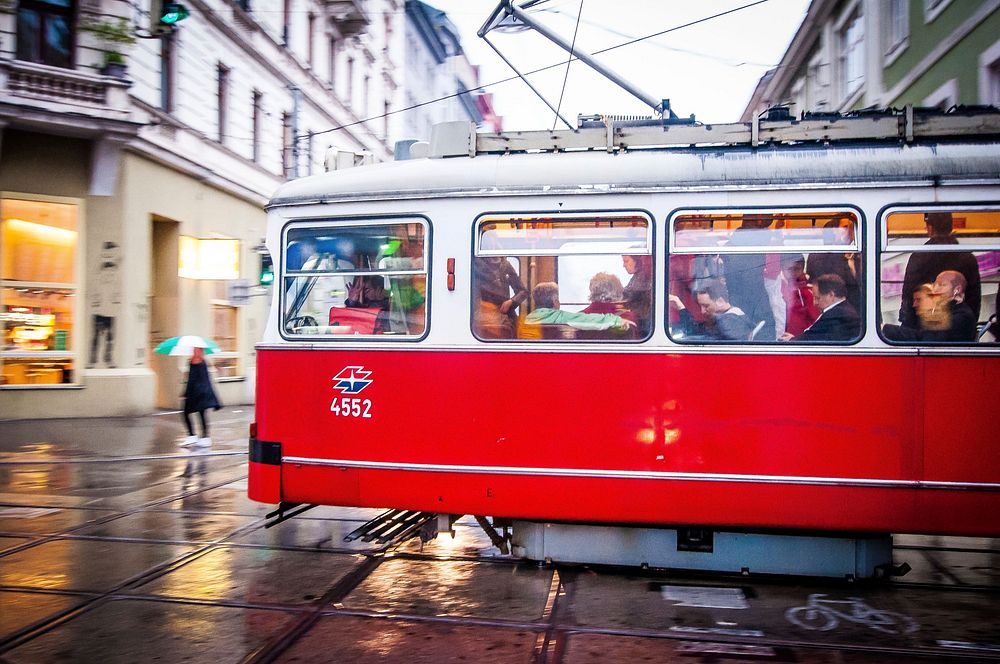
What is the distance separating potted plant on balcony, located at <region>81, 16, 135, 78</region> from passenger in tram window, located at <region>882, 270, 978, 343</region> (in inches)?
578

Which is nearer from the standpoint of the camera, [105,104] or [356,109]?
[105,104]

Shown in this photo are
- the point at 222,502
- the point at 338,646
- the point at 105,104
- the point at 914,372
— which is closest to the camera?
the point at 338,646

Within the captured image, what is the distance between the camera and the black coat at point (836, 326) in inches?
207

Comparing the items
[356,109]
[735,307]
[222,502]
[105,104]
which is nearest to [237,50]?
[105,104]

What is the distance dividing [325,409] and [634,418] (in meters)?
2.23

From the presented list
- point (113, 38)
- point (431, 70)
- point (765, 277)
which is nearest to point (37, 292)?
point (113, 38)

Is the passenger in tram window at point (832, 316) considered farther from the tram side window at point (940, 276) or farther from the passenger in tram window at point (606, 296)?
the passenger in tram window at point (606, 296)

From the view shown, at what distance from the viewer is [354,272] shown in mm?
5957

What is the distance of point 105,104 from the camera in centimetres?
1530

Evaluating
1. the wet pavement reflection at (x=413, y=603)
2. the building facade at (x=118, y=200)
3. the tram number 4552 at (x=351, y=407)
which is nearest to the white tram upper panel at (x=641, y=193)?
the tram number 4552 at (x=351, y=407)

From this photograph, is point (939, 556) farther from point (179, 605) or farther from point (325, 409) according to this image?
point (179, 605)

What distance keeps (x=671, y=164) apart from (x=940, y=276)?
1852 mm

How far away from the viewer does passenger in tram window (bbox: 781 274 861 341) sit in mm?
5270

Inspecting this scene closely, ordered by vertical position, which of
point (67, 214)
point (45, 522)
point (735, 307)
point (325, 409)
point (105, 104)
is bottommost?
point (45, 522)
